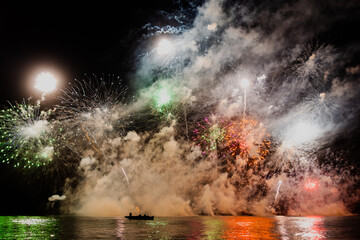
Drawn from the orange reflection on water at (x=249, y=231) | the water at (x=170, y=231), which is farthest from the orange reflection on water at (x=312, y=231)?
the orange reflection on water at (x=249, y=231)

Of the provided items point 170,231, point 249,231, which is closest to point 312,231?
point 249,231

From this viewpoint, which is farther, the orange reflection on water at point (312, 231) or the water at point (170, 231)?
the orange reflection on water at point (312, 231)

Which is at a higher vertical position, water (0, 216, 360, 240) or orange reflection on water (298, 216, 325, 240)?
water (0, 216, 360, 240)

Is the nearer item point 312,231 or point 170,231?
point 170,231

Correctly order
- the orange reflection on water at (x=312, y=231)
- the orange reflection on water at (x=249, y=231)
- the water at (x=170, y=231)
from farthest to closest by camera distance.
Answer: the orange reflection on water at (x=312, y=231) → the water at (x=170, y=231) → the orange reflection on water at (x=249, y=231)

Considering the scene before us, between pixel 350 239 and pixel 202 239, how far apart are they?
639 inches

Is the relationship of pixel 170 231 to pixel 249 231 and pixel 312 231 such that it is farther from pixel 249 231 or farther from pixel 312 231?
pixel 312 231

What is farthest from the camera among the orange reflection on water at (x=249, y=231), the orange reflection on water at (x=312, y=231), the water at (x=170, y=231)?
the orange reflection on water at (x=312, y=231)

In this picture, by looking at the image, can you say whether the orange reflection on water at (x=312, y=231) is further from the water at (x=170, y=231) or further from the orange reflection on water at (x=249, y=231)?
the orange reflection on water at (x=249, y=231)

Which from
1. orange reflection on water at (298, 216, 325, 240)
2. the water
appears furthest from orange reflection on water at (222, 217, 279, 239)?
orange reflection on water at (298, 216, 325, 240)

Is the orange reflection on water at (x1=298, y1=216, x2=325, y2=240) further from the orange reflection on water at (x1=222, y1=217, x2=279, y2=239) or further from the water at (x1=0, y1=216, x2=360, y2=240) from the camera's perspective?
the orange reflection on water at (x1=222, y1=217, x2=279, y2=239)

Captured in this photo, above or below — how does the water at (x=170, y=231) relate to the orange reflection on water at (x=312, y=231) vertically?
above

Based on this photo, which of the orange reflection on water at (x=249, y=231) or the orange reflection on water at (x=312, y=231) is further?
the orange reflection on water at (x=312, y=231)

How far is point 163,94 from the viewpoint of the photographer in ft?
93.6
